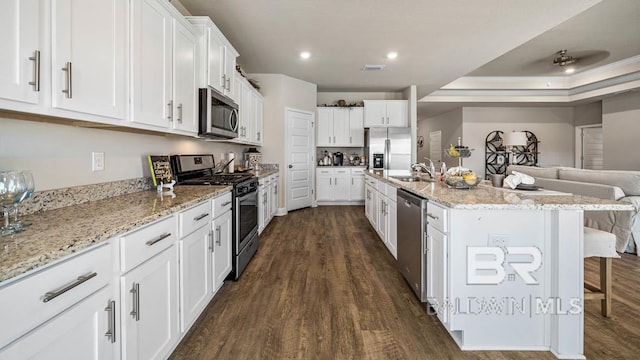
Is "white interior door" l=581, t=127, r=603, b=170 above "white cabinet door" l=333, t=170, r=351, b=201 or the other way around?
above

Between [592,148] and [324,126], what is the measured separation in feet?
24.6

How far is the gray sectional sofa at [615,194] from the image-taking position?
10.6 feet

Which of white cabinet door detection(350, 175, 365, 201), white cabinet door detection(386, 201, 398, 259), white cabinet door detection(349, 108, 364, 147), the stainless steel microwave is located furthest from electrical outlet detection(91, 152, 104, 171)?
white cabinet door detection(349, 108, 364, 147)

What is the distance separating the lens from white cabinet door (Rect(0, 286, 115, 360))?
768 mm

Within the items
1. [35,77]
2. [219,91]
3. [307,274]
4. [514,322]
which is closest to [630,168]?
[514,322]

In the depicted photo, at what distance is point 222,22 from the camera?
344 centimetres

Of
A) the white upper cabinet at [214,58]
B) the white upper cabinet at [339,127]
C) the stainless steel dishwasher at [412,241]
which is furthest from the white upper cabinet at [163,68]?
the white upper cabinet at [339,127]

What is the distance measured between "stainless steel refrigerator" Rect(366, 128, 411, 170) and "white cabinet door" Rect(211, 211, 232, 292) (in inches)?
176

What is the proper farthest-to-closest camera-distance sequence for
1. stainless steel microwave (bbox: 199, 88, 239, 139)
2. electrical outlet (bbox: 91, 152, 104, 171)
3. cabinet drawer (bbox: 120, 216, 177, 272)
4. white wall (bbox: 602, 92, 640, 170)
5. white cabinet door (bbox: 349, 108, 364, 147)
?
white cabinet door (bbox: 349, 108, 364, 147), white wall (bbox: 602, 92, 640, 170), stainless steel microwave (bbox: 199, 88, 239, 139), electrical outlet (bbox: 91, 152, 104, 171), cabinet drawer (bbox: 120, 216, 177, 272)

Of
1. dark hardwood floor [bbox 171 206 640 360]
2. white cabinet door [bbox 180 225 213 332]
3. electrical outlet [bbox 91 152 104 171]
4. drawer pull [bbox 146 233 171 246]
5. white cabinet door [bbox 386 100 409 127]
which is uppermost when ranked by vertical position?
white cabinet door [bbox 386 100 409 127]

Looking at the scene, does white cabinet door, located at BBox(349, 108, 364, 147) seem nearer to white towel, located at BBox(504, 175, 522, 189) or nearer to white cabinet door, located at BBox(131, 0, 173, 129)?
white towel, located at BBox(504, 175, 522, 189)

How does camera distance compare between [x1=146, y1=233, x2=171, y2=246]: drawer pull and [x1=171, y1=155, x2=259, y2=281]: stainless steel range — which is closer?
[x1=146, y1=233, x2=171, y2=246]: drawer pull

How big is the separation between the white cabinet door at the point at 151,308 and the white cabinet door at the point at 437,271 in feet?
5.03

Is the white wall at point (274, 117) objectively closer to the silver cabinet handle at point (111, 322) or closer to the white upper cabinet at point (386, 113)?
the white upper cabinet at point (386, 113)
